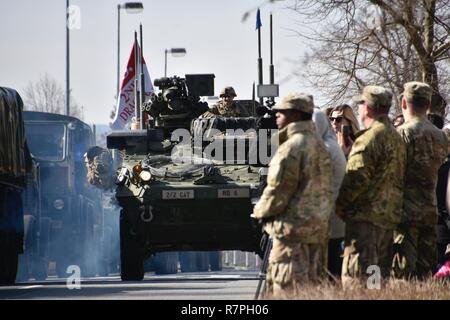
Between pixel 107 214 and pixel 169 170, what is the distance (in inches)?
446

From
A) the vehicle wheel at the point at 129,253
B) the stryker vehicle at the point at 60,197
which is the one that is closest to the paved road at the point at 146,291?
the vehicle wheel at the point at 129,253

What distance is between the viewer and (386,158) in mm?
12820

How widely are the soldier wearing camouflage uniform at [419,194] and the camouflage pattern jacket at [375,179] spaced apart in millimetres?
492

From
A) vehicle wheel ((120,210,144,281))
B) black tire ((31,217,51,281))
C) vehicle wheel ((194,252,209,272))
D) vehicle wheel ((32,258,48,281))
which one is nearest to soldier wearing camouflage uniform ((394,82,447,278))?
vehicle wheel ((120,210,144,281))

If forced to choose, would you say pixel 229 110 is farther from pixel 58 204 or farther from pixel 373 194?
pixel 373 194

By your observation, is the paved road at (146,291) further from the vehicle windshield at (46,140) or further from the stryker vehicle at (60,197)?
the vehicle windshield at (46,140)

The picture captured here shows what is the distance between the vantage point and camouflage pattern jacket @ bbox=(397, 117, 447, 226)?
13.4 meters

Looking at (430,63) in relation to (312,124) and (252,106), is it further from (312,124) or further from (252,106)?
(312,124)

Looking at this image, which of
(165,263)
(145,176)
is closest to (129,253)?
(145,176)

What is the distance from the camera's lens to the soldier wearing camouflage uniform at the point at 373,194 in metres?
12.6

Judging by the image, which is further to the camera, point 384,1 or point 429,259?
point 384,1

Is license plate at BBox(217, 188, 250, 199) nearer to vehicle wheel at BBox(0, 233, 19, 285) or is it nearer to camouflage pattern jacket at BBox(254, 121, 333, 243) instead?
vehicle wheel at BBox(0, 233, 19, 285)

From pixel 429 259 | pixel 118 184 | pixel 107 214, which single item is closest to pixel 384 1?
pixel 118 184

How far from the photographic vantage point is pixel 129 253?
20.1 metres
